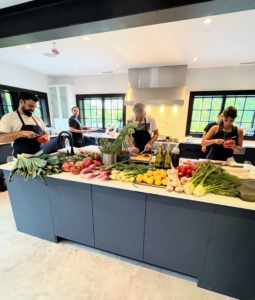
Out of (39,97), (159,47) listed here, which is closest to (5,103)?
(39,97)

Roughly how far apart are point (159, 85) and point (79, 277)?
362 cm

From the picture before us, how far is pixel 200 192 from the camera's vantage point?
1.01 m

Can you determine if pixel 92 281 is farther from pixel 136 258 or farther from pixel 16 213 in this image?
pixel 16 213

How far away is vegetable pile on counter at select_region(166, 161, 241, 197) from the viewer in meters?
1.03

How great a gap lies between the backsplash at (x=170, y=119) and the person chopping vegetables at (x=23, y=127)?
2.84 metres

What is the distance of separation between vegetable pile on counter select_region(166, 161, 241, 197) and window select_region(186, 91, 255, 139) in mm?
3064

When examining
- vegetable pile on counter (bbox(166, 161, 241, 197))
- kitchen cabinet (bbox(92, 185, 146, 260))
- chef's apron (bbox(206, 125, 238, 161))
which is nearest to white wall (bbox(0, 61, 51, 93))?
kitchen cabinet (bbox(92, 185, 146, 260))

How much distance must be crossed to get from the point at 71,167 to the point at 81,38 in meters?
2.02

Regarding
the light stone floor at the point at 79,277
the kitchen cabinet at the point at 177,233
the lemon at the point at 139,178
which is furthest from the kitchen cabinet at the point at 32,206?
the kitchen cabinet at the point at 177,233

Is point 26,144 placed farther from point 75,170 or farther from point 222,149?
point 222,149

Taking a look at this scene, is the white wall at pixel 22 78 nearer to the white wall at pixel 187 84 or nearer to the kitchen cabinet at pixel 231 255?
the white wall at pixel 187 84

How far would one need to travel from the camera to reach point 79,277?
131 centimetres

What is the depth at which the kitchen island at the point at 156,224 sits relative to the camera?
1.05m

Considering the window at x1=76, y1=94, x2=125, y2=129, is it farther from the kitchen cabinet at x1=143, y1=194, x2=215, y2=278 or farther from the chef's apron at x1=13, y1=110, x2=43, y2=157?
the kitchen cabinet at x1=143, y1=194, x2=215, y2=278
